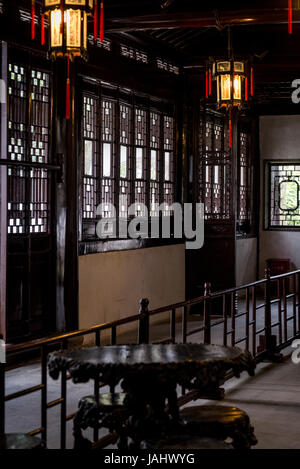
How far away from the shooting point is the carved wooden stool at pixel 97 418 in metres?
4.98

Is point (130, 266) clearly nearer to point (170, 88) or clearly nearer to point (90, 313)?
point (90, 313)

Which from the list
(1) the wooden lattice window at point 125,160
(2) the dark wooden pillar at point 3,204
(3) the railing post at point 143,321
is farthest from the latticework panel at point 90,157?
(3) the railing post at point 143,321

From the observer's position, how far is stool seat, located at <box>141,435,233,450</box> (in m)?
4.40

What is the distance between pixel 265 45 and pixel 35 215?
219 inches

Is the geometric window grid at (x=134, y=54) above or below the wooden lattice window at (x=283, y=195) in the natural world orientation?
above

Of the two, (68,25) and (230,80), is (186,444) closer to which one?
(68,25)

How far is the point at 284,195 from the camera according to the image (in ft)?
56.5

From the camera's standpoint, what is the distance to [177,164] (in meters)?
13.5

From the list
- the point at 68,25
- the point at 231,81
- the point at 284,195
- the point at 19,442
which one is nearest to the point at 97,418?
the point at 19,442

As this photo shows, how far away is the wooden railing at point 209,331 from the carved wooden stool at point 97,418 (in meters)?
0.11

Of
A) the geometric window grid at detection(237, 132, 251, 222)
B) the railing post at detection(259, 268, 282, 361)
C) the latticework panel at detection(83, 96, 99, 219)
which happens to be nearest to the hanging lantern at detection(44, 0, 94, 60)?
the latticework panel at detection(83, 96, 99, 219)

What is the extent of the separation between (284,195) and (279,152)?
95 cm

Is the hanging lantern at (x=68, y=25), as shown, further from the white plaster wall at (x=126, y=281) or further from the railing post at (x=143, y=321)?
the white plaster wall at (x=126, y=281)

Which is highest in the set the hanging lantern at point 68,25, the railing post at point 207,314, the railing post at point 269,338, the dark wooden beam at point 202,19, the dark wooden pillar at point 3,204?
the dark wooden beam at point 202,19
